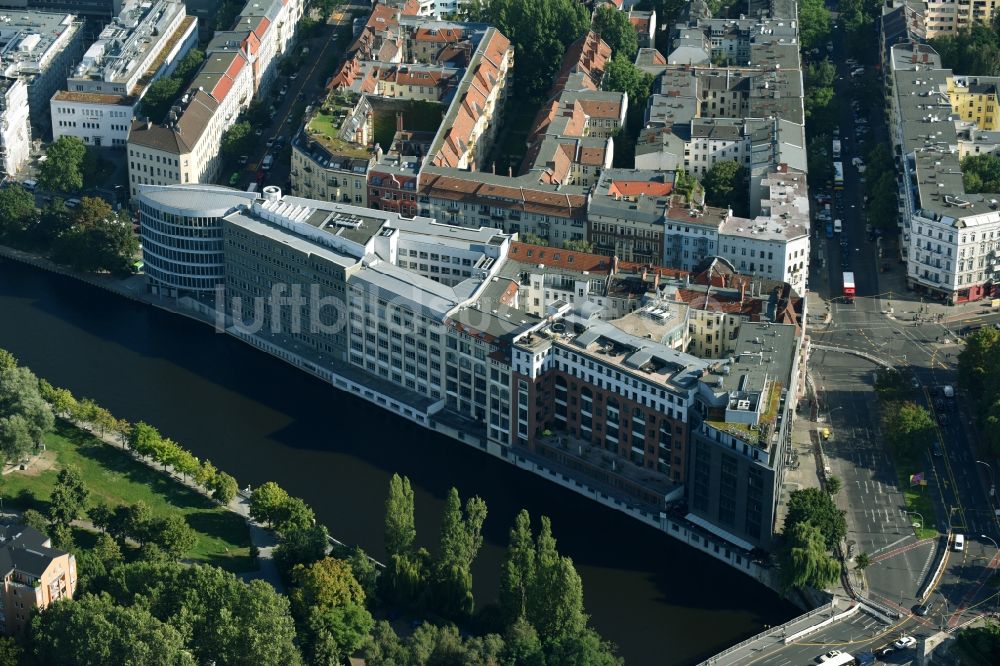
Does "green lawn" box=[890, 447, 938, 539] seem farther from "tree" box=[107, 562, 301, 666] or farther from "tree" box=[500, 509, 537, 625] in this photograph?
"tree" box=[107, 562, 301, 666]

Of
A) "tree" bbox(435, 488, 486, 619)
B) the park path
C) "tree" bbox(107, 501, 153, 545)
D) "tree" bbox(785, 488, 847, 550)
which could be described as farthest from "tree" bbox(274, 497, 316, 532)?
"tree" bbox(785, 488, 847, 550)

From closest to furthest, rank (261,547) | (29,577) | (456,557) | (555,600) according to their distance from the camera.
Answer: (29,577) → (555,600) → (456,557) → (261,547)

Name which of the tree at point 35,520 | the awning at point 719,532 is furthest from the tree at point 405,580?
the tree at point 35,520

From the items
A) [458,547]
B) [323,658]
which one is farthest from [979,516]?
[323,658]

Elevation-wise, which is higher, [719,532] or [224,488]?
[224,488]

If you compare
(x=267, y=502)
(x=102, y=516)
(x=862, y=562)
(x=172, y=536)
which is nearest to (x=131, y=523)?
(x=102, y=516)

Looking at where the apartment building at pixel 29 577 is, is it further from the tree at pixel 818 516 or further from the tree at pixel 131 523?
the tree at pixel 818 516

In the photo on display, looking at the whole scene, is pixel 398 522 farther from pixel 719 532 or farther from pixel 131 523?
pixel 719 532
